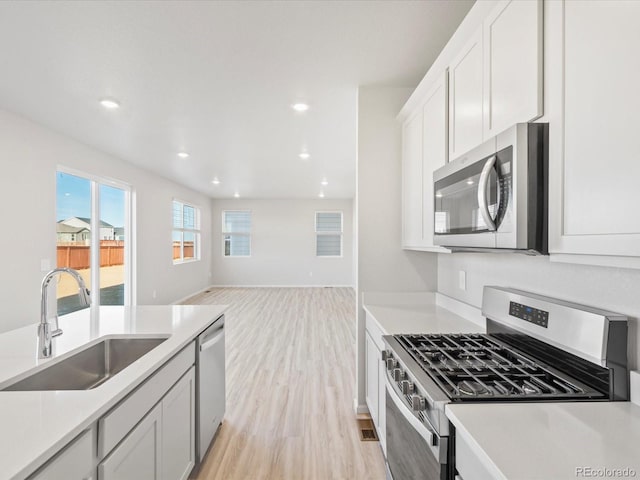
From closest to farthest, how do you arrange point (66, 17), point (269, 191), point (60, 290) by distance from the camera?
point (66, 17), point (60, 290), point (269, 191)

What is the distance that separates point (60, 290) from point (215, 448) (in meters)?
3.20

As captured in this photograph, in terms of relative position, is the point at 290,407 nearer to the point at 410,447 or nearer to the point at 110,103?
the point at 410,447

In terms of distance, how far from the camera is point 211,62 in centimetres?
224

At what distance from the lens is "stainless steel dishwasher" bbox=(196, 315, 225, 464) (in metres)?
1.98

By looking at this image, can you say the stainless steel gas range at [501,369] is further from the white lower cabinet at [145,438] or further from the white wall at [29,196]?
the white wall at [29,196]

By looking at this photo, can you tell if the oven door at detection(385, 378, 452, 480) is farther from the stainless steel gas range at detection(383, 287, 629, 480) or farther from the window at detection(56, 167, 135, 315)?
the window at detection(56, 167, 135, 315)

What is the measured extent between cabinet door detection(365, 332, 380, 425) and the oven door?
48 cm

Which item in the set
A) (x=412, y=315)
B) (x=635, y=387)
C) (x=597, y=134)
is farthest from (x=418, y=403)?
(x=412, y=315)

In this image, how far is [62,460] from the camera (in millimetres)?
916

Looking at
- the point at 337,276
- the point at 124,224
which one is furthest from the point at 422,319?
the point at 337,276

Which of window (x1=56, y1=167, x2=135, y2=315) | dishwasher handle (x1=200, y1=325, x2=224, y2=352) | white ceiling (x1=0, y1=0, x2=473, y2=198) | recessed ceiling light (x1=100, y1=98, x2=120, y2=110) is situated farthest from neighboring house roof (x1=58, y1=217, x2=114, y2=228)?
Answer: dishwasher handle (x1=200, y1=325, x2=224, y2=352)

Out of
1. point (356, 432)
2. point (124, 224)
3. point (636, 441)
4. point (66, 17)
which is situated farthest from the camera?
point (124, 224)

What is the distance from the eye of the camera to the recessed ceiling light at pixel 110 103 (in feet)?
9.43

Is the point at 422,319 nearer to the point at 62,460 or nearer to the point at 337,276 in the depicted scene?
the point at 62,460
